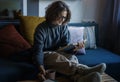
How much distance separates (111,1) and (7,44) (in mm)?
1724

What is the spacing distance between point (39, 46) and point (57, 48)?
31 centimetres

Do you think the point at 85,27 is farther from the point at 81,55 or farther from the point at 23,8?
the point at 23,8

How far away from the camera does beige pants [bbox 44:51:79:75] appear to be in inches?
80.7

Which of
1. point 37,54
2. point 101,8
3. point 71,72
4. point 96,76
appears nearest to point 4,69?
point 37,54

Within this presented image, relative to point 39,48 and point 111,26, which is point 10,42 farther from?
point 111,26

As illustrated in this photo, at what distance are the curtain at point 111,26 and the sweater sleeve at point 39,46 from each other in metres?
1.44

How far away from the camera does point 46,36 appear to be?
2340 mm

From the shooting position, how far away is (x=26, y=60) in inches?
96.9

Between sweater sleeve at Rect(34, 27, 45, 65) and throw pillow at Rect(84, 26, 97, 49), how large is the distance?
39.4 inches

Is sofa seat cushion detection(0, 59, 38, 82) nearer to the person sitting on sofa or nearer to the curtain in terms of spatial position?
the person sitting on sofa

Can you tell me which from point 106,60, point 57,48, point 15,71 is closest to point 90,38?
point 106,60

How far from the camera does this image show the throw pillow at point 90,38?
314 centimetres

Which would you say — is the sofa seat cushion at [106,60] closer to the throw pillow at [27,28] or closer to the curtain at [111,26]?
the curtain at [111,26]

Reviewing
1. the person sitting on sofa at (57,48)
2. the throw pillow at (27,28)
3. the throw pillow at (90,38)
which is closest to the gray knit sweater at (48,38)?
the person sitting on sofa at (57,48)
